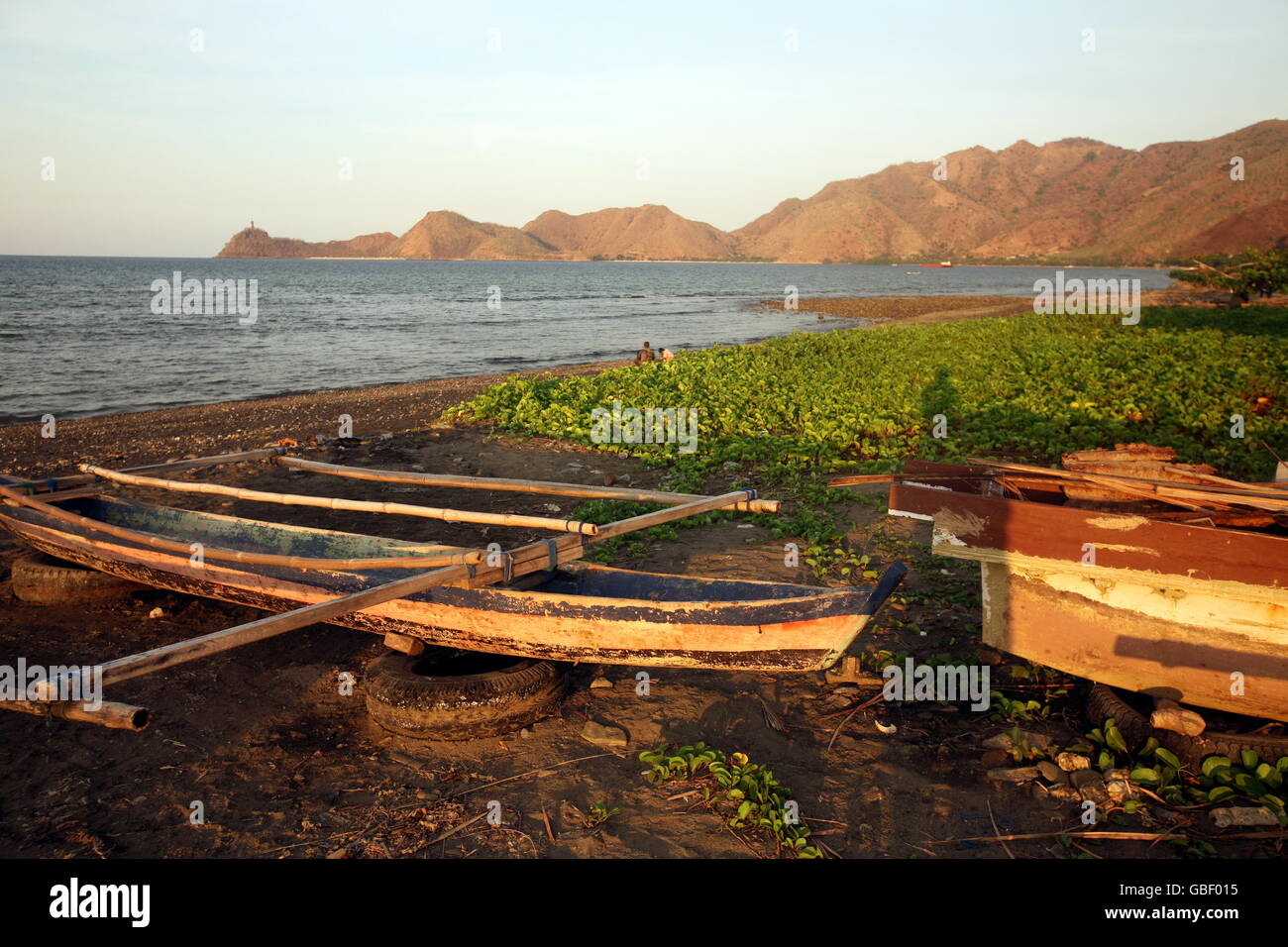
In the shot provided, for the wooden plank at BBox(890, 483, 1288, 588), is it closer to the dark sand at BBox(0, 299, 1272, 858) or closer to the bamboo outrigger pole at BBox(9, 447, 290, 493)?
the dark sand at BBox(0, 299, 1272, 858)

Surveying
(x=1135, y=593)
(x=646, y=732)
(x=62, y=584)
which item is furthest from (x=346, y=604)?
(x=1135, y=593)

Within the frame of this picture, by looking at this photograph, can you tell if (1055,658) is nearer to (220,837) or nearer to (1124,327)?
(220,837)

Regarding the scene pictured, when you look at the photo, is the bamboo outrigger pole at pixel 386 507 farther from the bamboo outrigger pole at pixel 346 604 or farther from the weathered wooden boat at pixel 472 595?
the bamboo outrigger pole at pixel 346 604

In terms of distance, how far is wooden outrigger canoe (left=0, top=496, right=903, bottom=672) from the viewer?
179 inches

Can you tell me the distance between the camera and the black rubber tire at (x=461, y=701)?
5012 mm

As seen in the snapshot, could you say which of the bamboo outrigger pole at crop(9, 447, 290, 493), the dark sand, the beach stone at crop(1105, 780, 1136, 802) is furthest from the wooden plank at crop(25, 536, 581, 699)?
the bamboo outrigger pole at crop(9, 447, 290, 493)

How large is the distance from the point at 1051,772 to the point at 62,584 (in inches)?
335

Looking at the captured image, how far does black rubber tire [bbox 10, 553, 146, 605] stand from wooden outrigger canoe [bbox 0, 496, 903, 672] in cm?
44

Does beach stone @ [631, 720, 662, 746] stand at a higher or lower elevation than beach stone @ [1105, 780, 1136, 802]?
lower

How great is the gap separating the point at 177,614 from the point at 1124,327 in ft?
79.7

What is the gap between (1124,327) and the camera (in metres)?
21.9

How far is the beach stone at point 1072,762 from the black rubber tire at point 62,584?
25.9 ft

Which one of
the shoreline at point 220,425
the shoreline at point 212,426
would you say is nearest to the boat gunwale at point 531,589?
the shoreline at point 212,426
